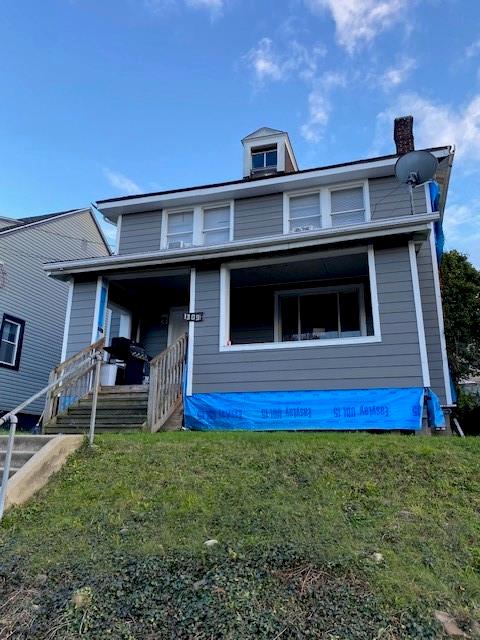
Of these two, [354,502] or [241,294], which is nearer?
[354,502]

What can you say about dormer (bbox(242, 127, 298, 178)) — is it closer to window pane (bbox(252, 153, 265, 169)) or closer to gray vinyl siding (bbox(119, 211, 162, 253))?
window pane (bbox(252, 153, 265, 169))

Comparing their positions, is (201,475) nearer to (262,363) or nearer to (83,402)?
(262,363)

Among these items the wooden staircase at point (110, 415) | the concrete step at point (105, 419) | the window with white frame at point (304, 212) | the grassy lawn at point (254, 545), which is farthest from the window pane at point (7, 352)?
the grassy lawn at point (254, 545)

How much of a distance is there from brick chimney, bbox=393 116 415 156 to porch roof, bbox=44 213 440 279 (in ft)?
12.6

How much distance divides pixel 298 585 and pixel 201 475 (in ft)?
6.47

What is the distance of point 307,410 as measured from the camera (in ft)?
27.5

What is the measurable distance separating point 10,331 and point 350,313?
10.3 meters

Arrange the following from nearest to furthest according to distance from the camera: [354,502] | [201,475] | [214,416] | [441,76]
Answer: [354,502], [201,475], [214,416], [441,76]

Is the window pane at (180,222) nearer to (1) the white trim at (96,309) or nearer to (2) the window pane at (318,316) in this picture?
(1) the white trim at (96,309)

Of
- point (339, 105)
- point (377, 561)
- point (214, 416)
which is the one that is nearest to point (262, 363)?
point (214, 416)

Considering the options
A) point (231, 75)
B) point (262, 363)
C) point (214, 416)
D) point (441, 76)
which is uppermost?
point (231, 75)

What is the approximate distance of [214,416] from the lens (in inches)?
346

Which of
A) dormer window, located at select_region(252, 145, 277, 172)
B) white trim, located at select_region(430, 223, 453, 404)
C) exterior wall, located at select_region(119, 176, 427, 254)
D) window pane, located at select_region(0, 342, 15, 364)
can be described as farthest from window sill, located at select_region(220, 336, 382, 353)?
window pane, located at select_region(0, 342, 15, 364)

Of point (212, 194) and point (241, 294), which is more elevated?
point (212, 194)
